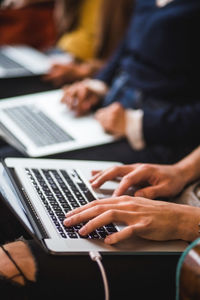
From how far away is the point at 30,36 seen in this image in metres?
2.12

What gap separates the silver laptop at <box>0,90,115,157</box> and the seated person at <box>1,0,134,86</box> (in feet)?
1.00

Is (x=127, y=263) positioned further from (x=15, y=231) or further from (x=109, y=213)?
(x=15, y=231)

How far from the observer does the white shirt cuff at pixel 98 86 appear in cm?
Answer: 160

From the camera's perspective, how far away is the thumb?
35.8 inches

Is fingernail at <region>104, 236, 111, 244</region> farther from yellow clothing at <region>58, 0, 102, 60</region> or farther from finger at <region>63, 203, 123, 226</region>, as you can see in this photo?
yellow clothing at <region>58, 0, 102, 60</region>

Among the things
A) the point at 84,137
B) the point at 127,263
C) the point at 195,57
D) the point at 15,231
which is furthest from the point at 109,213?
the point at 195,57

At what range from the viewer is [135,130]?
1.31 m

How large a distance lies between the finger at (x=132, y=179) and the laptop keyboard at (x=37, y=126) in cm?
37

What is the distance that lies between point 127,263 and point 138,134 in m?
0.63

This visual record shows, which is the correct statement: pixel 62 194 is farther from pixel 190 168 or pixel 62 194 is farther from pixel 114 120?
pixel 114 120

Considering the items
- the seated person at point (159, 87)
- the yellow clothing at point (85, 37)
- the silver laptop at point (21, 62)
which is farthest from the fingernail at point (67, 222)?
the yellow clothing at point (85, 37)

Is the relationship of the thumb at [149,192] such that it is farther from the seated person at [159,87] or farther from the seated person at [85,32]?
the seated person at [85,32]

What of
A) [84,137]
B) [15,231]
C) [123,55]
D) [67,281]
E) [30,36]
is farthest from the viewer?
[30,36]

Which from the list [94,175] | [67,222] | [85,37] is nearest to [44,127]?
[94,175]
